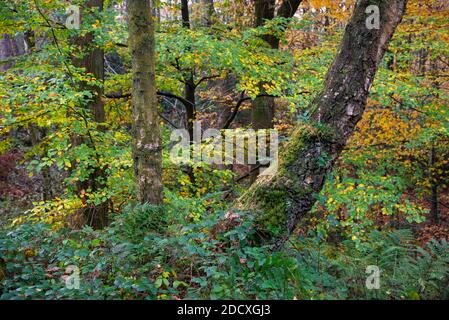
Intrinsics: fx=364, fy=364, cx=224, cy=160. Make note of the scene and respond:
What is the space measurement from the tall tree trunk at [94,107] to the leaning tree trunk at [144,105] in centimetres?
193

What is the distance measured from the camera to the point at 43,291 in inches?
123

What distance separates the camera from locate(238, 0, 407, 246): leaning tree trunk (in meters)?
4.15

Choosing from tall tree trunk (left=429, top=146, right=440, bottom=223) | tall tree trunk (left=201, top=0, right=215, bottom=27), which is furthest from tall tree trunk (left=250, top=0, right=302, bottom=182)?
tall tree trunk (left=429, top=146, right=440, bottom=223)

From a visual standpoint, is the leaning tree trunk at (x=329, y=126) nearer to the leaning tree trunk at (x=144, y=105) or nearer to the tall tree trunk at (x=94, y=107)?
the leaning tree trunk at (x=144, y=105)

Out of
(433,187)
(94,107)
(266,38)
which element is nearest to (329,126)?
(94,107)

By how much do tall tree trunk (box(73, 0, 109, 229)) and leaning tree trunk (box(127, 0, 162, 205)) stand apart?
6.34 feet

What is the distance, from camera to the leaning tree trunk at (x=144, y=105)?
5035mm

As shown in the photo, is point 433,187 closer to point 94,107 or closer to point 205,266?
point 94,107

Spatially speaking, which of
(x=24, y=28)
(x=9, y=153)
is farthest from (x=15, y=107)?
(x=9, y=153)

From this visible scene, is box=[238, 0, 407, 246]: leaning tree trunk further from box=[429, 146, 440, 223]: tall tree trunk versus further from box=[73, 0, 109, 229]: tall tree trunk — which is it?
box=[429, 146, 440, 223]: tall tree trunk

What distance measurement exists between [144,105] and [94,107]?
3.70 metres
